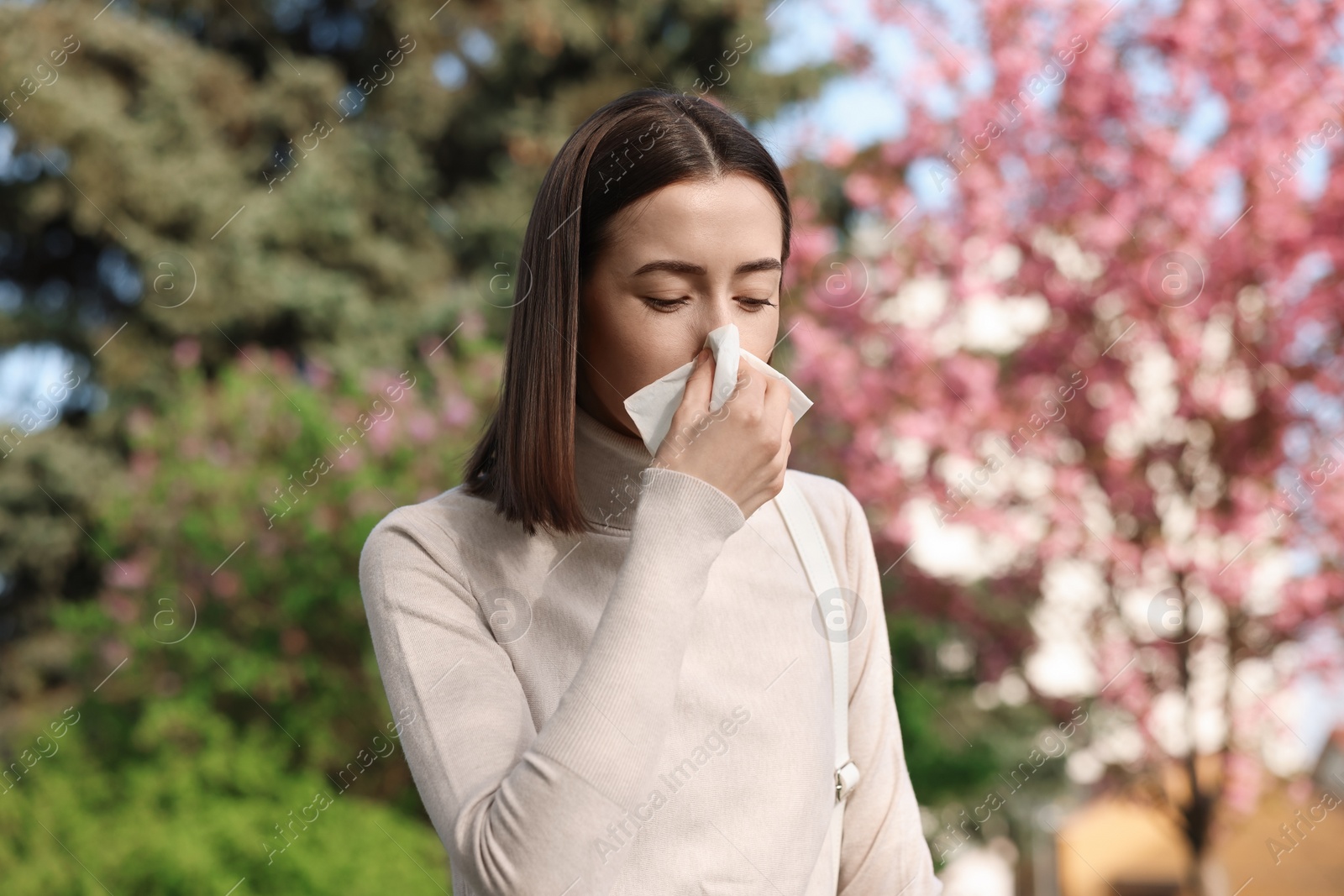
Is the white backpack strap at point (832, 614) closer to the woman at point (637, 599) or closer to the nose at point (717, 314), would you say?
the woman at point (637, 599)

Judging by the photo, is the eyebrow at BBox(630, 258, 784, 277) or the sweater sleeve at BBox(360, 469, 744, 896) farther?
the eyebrow at BBox(630, 258, 784, 277)

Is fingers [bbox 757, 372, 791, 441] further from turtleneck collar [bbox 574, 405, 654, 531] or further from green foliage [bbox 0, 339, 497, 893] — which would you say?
green foliage [bbox 0, 339, 497, 893]

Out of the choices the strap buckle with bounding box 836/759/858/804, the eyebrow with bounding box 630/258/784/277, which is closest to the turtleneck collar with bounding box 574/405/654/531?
the eyebrow with bounding box 630/258/784/277

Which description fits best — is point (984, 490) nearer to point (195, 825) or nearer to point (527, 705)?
point (195, 825)

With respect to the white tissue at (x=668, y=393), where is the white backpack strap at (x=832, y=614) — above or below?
below

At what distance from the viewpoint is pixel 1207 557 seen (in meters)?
5.29

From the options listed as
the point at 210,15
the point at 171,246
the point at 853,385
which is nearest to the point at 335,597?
the point at 853,385

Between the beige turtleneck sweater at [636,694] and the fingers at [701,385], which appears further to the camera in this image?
the fingers at [701,385]

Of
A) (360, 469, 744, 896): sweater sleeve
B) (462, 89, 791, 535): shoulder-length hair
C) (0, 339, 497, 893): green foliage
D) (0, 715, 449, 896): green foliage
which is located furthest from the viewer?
(0, 339, 497, 893): green foliage

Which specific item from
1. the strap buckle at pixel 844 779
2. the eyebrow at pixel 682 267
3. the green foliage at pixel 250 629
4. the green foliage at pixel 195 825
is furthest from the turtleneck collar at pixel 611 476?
the green foliage at pixel 250 629

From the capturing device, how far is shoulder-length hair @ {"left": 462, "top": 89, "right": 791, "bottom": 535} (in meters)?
1.37

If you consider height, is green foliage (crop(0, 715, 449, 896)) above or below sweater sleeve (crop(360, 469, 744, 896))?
below

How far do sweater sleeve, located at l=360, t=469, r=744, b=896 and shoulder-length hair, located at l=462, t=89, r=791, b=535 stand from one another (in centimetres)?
13

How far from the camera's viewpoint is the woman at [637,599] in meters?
1.16
